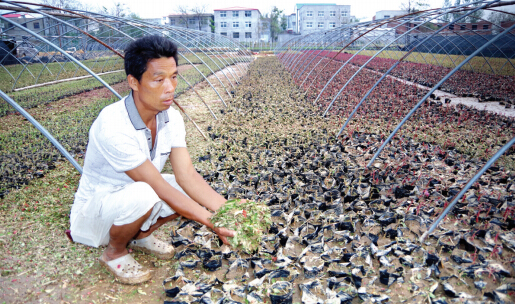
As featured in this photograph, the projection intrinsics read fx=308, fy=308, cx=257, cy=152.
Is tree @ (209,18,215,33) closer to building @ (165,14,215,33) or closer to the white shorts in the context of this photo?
building @ (165,14,215,33)

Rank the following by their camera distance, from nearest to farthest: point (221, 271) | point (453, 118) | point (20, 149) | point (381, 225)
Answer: point (221, 271)
point (381, 225)
point (20, 149)
point (453, 118)

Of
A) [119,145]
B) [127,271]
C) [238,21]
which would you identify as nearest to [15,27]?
[119,145]

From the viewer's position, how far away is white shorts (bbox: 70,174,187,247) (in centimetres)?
238

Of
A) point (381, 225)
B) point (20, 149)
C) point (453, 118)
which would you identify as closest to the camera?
point (381, 225)

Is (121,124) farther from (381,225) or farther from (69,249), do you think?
(381,225)

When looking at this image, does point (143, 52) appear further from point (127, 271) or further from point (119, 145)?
point (127, 271)

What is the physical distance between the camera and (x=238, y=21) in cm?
6681

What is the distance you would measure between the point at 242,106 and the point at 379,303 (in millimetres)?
7386

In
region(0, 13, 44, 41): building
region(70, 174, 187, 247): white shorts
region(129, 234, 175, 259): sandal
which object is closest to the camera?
region(70, 174, 187, 247): white shorts

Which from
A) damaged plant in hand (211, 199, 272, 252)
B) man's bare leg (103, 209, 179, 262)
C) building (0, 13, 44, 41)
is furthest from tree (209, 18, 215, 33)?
man's bare leg (103, 209, 179, 262)

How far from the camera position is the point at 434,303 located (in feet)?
7.46

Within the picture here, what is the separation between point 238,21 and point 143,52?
70108mm

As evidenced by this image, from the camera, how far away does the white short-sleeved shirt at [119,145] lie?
2395 millimetres

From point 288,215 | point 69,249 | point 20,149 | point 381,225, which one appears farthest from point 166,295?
point 20,149
